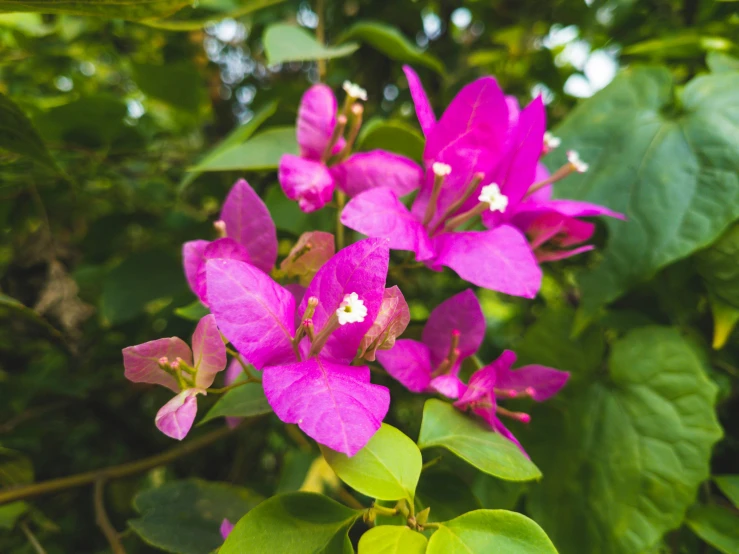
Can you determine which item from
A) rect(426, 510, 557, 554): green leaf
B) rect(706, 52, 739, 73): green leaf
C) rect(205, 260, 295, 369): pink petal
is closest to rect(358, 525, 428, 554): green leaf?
rect(426, 510, 557, 554): green leaf

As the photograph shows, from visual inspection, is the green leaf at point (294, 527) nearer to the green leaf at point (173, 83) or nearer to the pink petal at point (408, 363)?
the pink petal at point (408, 363)

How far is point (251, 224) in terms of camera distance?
1.28 feet

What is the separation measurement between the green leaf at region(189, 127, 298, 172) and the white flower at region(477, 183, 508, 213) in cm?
20

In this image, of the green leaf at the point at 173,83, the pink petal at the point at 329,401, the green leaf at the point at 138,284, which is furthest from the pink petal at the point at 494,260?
the green leaf at the point at 173,83

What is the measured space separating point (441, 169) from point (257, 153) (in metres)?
0.20

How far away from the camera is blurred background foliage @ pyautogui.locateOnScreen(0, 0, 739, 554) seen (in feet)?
1.62

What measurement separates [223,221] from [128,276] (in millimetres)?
358

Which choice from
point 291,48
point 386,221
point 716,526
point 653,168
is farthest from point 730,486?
point 291,48

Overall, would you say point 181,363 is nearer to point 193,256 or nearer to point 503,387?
point 193,256

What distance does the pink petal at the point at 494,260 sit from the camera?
0.34 m

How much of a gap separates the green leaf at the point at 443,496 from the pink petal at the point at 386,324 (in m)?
0.11

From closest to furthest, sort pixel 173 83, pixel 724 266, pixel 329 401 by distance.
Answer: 1. pixel 329 401
2. pixel 724 266
3. pixel 173 83

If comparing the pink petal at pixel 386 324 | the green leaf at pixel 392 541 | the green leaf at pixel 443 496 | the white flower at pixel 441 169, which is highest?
the white flower at pixel 441 169

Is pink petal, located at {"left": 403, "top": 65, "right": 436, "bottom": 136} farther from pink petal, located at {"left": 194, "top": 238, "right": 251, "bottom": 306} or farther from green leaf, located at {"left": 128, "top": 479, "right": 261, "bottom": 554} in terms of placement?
green leaf, located at {"left": 128, "top": 479, "right": 261, "bottom": 554}
